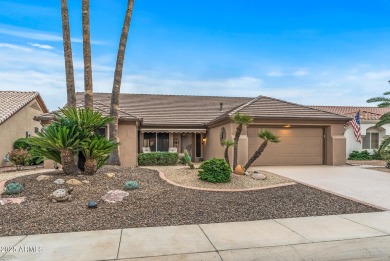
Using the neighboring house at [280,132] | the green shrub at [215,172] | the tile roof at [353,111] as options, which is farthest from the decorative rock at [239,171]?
the tile roof at [353,111]

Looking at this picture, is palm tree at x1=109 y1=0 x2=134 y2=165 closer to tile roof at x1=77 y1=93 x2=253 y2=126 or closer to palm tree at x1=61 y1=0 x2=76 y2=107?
palm tree at x1=61 y1=0 x2=76 y2=107

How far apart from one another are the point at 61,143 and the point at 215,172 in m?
5.84

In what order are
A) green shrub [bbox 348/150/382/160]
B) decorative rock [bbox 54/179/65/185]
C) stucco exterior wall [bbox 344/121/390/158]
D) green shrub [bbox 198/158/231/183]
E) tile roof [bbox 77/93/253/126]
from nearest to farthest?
decorative rock [bbox 54/179/65/185] → green shrub [bbox 198/158/231/183] → tile roof [bbox 77/93/253/126] → green shrub [bbox 348/150/382/160] → stucco exterior wall [bbox 344/121/390/158]

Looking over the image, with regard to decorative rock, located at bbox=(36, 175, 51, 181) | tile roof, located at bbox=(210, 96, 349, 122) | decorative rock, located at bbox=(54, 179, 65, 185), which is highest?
tile roof, located at bbox=(210, 96, 349, 122)

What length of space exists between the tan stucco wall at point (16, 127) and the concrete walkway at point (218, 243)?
16.8 meters

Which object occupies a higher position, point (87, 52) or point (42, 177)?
point (87, 52)

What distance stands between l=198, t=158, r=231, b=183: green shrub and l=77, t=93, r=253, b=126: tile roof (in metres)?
12.7

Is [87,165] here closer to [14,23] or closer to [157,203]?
[157,203]

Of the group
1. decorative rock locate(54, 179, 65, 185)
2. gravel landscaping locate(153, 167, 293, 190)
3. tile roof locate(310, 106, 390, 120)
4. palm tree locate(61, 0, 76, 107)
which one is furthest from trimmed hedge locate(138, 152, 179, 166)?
tile roof locate(310, 106, 390, 120)

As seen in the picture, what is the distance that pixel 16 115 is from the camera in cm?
2111

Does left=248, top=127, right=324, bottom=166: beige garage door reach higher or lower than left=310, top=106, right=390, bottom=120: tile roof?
lower

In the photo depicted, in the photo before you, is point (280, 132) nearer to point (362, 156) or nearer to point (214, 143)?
point (214, 143)

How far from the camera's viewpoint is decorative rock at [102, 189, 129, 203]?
8039mm

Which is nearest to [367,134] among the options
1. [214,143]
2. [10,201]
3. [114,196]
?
[214,143]
